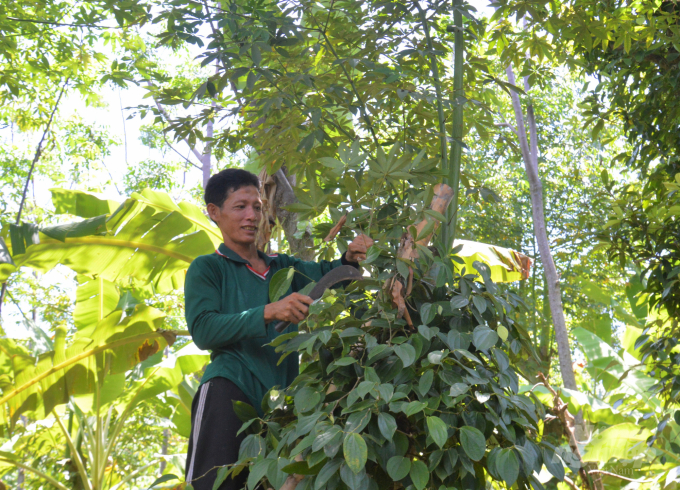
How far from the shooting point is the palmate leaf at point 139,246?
128 inches

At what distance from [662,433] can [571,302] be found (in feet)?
23.3

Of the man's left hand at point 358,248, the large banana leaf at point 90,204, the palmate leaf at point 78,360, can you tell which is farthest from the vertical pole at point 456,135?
the large banana leaf at point 90,204

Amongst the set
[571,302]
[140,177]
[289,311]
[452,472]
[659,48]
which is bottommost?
[571,302]

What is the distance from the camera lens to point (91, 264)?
3.43 metres

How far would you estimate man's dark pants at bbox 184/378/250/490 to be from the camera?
1.42m

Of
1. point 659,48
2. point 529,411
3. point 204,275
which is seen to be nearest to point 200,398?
point 204,275

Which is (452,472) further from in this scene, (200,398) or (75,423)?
(75,423)

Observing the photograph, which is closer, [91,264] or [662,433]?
[662,433]

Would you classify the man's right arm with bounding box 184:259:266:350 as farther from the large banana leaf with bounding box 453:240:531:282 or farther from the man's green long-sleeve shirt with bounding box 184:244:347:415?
the large banana leaf with bounding box 453:240:531:282

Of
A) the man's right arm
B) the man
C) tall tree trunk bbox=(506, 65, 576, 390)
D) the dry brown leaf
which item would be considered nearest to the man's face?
the man

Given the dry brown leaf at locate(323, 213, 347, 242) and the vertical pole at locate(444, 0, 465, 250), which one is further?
the vertical pole at locate(444, 0, 465, 250)

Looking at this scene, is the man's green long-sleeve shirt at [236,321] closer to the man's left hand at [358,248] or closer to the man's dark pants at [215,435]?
the man's dark pants at [215,435]

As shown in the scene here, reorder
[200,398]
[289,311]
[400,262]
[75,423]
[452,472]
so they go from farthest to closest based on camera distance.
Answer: [75,423], [200,398], [289,311], [400,262], [452,472]

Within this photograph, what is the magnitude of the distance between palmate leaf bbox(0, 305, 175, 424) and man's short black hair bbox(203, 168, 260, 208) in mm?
1867
